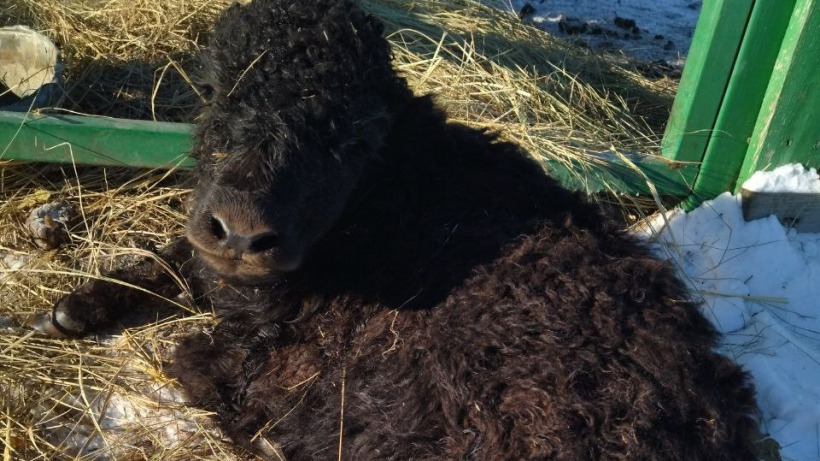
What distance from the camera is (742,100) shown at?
3787 mm

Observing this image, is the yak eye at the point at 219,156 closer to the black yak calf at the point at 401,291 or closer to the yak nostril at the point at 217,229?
the black yak calf at the point at 401,291

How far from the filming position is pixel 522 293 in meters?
2.31

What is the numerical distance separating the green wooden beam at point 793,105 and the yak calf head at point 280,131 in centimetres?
223

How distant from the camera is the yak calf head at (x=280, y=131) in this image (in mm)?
2213

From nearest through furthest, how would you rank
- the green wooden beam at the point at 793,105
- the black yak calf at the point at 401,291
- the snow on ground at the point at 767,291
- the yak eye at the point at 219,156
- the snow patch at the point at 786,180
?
1. the black yak calf at the point at 401,291
2. the yak eye at the point at 219,156
3. the snow on ground at the point at 767,291
4. the green wooden beam at the point at 793,105
5. the snow patch at the point at 786,180

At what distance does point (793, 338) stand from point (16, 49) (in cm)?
446

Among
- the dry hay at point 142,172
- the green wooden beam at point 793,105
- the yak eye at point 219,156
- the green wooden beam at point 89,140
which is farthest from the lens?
the green wooden beam at point 89,140

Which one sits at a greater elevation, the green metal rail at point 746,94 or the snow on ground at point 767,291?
the green metal rail at point 746,94

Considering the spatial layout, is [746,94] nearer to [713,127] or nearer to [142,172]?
[713,127]

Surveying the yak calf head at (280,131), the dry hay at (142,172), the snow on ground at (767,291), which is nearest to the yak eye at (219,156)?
the yak calf head at (280,131)

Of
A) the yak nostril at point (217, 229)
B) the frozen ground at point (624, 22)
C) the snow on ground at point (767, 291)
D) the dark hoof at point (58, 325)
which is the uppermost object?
the yak nostril at point (217, 229)

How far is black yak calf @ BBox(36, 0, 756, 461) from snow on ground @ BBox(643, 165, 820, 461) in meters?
0.82

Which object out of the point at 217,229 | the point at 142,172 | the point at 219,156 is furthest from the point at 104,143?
the point at 217,229

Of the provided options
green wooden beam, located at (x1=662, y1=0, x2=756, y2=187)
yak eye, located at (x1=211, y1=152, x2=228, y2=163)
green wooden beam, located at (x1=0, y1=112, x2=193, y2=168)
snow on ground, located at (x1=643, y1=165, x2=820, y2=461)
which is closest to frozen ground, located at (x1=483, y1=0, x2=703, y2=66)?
green wooden beam, located at (x1=662, y1=0, x2=756, y2=187)
